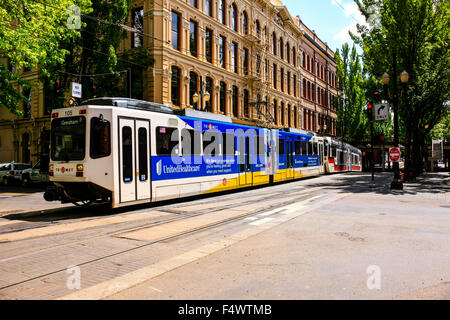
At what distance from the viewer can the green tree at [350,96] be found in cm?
4500

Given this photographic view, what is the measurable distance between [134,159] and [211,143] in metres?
4.29

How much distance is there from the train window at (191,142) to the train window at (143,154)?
1844 millimetres

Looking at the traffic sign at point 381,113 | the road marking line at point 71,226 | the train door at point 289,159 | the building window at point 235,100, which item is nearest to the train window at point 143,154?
the road marking line at point 71,226

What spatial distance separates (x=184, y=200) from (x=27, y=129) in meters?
24.7

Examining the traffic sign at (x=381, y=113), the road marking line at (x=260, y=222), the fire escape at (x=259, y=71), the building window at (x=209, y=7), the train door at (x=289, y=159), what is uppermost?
the building window at (x=209, y=7)

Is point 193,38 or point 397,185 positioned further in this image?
point 193,38

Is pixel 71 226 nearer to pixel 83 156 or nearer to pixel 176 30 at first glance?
pixel 83 156

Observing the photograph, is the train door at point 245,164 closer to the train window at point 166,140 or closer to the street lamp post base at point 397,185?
the train window at point 166,140

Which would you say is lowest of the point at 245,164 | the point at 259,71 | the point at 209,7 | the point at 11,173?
the point at 11,173

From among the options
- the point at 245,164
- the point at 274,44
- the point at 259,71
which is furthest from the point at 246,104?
the point at 245,164

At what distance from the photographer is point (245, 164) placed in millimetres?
16453

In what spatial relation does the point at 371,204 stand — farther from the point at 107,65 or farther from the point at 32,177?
the point at 32,177

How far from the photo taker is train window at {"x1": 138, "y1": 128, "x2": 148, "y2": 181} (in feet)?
34.2

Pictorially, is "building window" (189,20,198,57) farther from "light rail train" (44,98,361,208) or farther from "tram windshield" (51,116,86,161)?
"tram windshield" (51,116,86,161)
